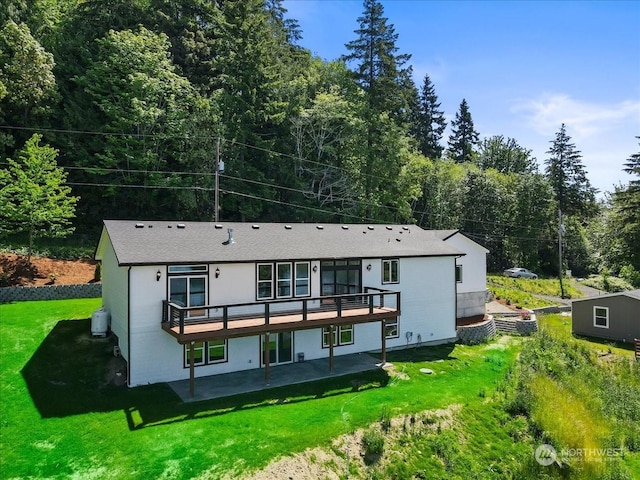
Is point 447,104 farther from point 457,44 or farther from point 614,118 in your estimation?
point 457,44

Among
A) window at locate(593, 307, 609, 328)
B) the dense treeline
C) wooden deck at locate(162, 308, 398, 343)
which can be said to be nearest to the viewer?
wooden deck at locate(162, 308, 398, 343)

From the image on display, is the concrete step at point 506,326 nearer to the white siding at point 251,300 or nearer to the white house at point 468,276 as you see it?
the white house at point 468,276

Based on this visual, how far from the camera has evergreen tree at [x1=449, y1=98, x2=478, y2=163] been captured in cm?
7231

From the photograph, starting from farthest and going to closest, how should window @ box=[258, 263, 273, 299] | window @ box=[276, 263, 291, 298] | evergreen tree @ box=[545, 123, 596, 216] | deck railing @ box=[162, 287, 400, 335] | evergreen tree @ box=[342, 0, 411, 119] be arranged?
evergreen tree @ box=[545, 123, 596, 216]
evergreen tree @ box=[342, 0, 411, 119]
window @ box=[276, 263, 291, 298]
window @ box=[258, 263, 273, 299]
deck railing @ box=[162, 287, 400, 335]

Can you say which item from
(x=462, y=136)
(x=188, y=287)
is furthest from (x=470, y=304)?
(x=462, y=136)

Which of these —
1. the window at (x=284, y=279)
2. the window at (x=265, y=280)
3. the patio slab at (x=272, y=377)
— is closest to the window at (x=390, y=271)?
the patio slab at (x=272, y=377)

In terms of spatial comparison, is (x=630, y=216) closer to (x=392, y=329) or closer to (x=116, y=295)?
(x=392, y=329)

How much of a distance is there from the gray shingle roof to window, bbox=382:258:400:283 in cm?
39

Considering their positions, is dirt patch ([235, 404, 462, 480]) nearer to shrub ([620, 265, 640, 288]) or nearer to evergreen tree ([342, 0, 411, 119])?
evergreen tree ([342, 0, 411, 119])

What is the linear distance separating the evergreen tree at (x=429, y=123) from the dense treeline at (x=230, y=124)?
17.3 m

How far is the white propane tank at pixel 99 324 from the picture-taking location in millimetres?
16375

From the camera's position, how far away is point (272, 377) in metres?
14.6

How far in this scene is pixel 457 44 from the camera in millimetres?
17672

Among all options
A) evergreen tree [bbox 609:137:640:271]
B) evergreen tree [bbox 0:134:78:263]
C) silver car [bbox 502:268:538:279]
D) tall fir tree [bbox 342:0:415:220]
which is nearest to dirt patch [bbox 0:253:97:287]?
evergreen tree [bbox 0:134:78:263]
